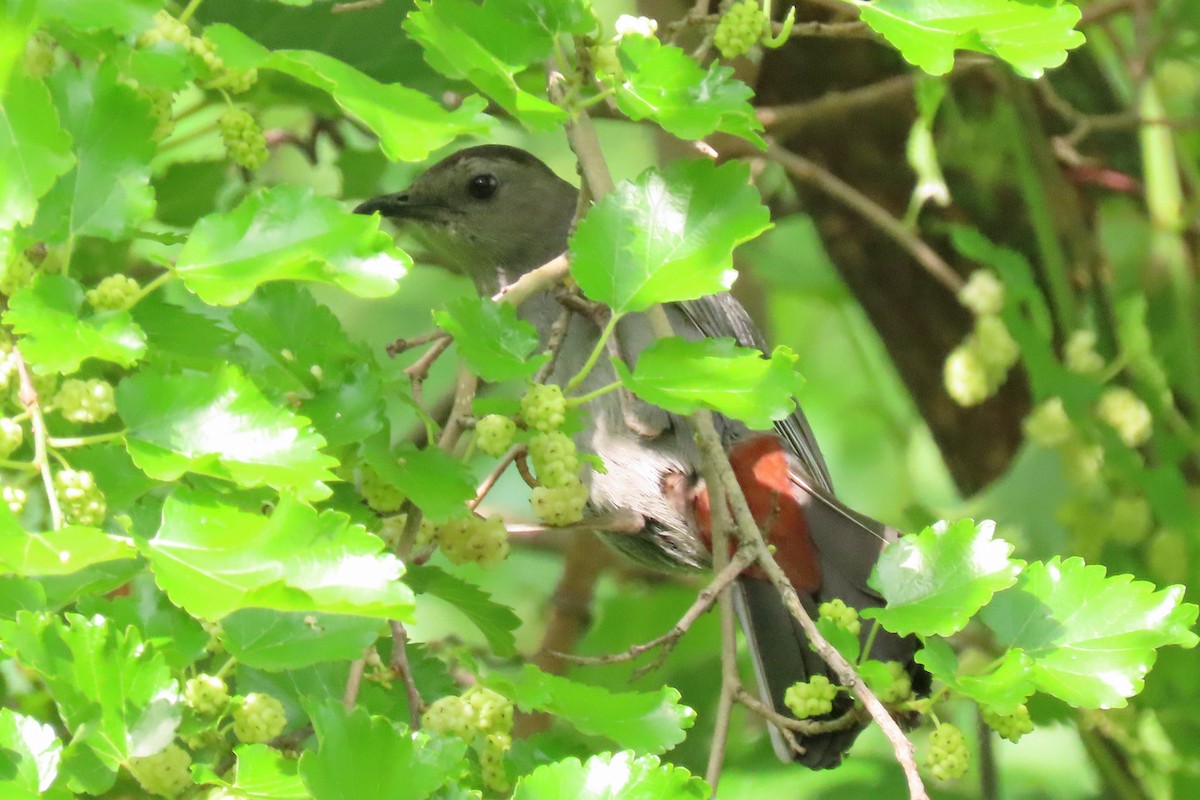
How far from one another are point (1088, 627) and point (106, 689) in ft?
3.24

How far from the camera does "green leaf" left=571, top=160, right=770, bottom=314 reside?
1.62 metres

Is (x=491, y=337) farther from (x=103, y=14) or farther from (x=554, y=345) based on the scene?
(x=103, y=14)

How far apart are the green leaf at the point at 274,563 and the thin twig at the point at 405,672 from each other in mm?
271

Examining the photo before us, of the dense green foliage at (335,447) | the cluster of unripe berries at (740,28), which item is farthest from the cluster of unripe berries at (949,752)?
the cluster of unripe berries at (740,28)

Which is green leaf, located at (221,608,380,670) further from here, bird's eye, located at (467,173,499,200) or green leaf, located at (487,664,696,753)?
bird's eye, located at (467,173,499,200)

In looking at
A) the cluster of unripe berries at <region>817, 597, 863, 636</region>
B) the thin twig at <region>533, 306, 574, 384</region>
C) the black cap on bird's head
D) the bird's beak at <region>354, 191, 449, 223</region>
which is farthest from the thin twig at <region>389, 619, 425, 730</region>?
the black cap on bird's head

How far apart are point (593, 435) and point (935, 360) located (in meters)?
1.53

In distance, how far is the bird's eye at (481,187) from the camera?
12.2 ft

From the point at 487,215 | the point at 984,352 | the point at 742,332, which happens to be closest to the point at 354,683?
the point at 742,332

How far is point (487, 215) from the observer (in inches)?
145

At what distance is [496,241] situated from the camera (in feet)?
12.1

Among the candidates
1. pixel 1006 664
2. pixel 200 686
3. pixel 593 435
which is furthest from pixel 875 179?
pixel 200 686

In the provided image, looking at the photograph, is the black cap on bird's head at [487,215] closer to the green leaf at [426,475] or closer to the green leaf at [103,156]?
the green leaf at [426,475]

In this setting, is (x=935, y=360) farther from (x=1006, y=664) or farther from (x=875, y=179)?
(x=1006, y=664)
